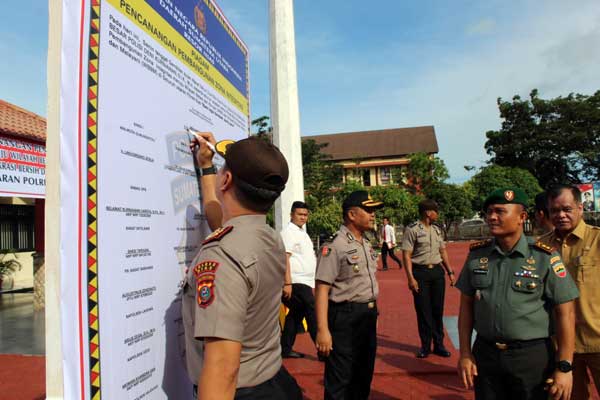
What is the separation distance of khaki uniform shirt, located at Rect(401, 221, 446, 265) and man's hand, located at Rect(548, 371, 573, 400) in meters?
3.07

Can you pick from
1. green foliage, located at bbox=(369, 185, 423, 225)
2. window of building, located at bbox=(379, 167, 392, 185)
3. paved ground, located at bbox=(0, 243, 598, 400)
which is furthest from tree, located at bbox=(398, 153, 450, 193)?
paved ground, located at bbox=(0, 243, 598, 400)

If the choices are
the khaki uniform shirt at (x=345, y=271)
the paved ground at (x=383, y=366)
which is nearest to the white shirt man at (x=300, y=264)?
the paved ground at (x=383, y=366)

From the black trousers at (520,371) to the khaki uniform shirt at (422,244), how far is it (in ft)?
9.74

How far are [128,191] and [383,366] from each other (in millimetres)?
4250

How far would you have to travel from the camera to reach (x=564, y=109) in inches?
1453

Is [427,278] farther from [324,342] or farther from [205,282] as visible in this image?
[205,282]

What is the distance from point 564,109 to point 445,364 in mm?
38842

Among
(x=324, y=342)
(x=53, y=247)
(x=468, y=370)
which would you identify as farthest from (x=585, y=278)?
(x=53, y=247)

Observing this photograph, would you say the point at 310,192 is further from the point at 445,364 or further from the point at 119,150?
the point at 119,150

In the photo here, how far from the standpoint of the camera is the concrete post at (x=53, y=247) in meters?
1.23

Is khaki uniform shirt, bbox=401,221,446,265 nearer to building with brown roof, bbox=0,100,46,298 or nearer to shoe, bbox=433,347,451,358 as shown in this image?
shoe, bbox=433,347,451,358

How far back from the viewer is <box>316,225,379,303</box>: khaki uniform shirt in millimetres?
3443

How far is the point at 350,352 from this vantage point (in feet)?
11.1

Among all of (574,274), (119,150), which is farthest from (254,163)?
(574,274)
